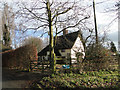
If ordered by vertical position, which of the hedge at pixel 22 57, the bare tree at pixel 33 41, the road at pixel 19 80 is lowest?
the road at pixel 19 80

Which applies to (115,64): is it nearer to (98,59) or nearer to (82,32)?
(98,59)

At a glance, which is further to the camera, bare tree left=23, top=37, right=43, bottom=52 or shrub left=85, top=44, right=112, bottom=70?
bare tree left=23, top=37, right=43, bottom=52

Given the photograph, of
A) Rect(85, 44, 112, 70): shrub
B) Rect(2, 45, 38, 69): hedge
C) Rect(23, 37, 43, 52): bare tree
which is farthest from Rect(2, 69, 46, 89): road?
Rect(23, 37, 43, 52): bare tree

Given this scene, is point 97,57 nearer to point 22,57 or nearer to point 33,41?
point 22,57

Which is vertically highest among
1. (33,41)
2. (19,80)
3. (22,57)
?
(33,41)

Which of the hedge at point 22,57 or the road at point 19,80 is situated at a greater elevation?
the hedge at point 22,57

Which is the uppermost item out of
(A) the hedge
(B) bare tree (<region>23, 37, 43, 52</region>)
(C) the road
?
(B) bare tree (<region>23, 37, 43, 52</region>)

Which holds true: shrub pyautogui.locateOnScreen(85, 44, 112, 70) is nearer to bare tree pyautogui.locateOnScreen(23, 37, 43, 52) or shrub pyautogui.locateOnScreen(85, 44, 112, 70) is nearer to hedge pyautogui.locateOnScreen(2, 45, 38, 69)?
hedge pyautogui.locateOnScreen(2, 45, 38, 69)

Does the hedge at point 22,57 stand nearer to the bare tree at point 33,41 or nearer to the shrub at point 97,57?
the bare tree at point 33,41

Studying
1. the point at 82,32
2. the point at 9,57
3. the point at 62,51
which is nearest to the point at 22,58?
the point at 9,57

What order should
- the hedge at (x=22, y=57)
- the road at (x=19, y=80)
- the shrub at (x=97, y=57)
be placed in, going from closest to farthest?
the road at (x=19, y=80), the shrub at (x=97, y=57), the hedge at (x=22, y=57)

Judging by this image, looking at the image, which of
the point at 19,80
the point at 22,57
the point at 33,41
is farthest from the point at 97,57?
the point at 33,41


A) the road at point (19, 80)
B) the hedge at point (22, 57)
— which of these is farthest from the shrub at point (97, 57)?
the hedge at point (22, 57)

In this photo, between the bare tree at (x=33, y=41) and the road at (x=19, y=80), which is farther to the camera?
the bare tree at (x=33, y=41)
